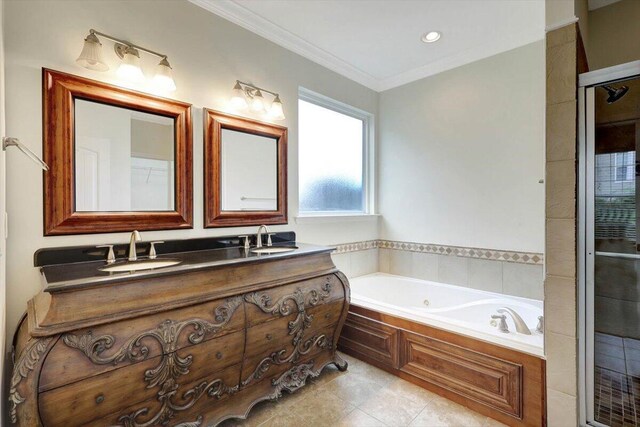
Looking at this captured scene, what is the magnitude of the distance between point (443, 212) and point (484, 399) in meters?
1.68

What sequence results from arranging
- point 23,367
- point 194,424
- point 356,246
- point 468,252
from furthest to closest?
point 356,246 → point 468,252 → point 194,424 → point 23,367

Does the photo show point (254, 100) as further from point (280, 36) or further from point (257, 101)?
point (280, 36)

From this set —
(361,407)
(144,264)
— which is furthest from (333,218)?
(144,264)

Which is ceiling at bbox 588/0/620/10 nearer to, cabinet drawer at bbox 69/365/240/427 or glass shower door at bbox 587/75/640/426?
glass shower door at bbox 587/75/640/426

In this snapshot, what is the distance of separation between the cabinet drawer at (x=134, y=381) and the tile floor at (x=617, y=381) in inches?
75.3

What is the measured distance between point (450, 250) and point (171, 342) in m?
2.55

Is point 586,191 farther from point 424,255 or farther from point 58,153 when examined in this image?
point 58,153

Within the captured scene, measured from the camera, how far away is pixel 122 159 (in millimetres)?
1770

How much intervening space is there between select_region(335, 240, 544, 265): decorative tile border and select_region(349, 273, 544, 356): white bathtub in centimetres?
31

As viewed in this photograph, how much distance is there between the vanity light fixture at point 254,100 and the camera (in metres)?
2.22

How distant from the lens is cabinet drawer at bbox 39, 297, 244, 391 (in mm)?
1129

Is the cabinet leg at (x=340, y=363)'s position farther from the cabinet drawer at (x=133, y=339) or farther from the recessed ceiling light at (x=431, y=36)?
the recessed ceiling light at (x=431, y=36)

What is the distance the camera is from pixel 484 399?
1815mm

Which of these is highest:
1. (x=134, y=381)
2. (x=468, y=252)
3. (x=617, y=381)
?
(x=468, y=252)
